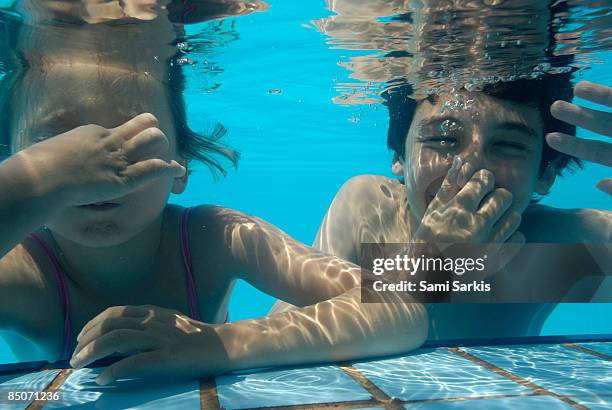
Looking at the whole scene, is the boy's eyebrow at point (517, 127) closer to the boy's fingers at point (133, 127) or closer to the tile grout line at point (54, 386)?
the boy's fingers at point (133, 127)

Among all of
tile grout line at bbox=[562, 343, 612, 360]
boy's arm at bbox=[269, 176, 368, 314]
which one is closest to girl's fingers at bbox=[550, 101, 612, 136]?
tile grout line at bbox=[562, 343, 612, 360]

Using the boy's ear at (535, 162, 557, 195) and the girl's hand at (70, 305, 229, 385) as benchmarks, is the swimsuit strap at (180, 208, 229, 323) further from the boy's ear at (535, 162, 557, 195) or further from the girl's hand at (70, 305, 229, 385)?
the boy's ear at (535, 162, 557, 195)

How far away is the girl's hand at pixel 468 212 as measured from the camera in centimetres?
418

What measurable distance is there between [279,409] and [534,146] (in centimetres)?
422

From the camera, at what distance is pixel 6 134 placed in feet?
11.7

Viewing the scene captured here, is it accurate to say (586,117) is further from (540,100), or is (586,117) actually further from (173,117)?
(173,117)

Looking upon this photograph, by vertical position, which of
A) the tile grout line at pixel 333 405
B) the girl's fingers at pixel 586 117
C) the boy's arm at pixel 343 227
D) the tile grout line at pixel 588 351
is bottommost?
the tile grout line at pixel 588 351

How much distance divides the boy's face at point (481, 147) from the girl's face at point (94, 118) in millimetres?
2732

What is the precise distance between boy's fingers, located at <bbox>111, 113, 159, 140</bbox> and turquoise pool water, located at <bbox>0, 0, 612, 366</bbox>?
4009 millimetres

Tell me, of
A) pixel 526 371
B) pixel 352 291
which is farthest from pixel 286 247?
pixel 526 371

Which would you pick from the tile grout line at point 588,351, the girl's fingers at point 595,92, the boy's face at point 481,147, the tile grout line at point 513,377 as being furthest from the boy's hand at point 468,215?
the tile grout line at point 513,377

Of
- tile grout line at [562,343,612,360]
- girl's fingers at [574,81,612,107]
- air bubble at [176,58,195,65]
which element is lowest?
tile grout line at [562,343,612,360]

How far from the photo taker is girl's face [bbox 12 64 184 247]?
2.84 metres

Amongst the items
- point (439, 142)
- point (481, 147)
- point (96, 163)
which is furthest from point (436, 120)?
point (96, 163)
